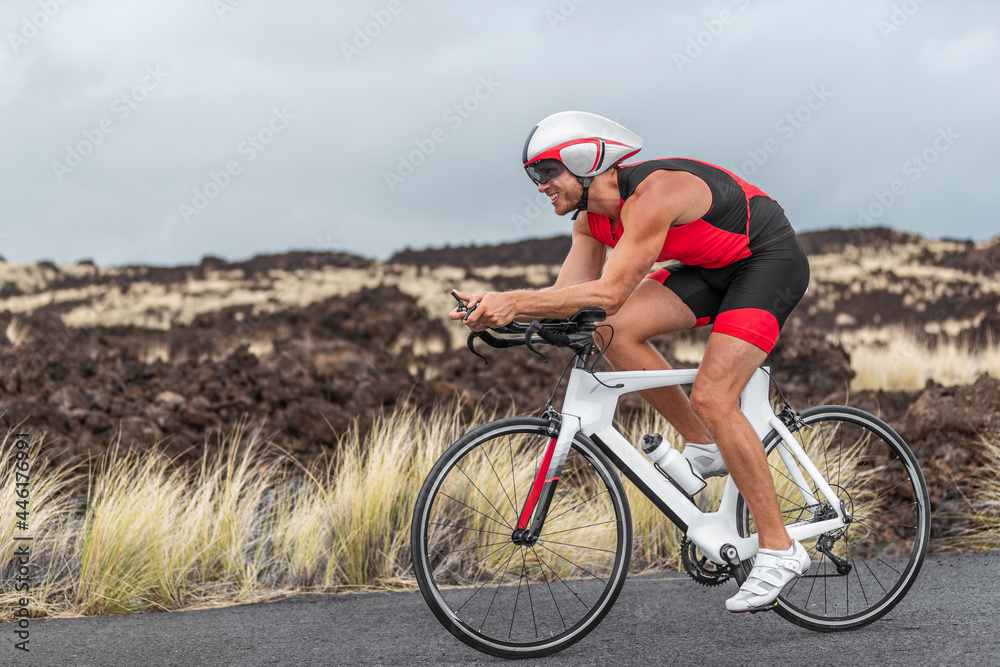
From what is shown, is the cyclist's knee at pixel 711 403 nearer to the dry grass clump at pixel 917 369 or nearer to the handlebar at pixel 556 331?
the handlebar at pixel 556 331

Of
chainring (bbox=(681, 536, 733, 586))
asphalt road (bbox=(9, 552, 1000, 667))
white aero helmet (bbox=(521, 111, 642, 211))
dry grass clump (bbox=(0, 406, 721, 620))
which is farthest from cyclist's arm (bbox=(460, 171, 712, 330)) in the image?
dry grass clump (bbox=(0, 406, 721, 620))

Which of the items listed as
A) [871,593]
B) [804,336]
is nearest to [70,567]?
[871,593]

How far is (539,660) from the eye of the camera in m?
3.81

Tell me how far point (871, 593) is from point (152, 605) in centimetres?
418

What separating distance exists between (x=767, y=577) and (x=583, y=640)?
2.99 ft

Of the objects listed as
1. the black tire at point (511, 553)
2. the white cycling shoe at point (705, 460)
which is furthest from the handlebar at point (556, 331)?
the white cycling shoe at point (705, 460)

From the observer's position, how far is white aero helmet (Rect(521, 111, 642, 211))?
382 centimetres

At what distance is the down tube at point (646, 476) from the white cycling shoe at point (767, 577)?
0.34 meters

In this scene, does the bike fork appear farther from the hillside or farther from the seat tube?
the hillside

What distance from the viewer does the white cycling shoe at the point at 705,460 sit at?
13.9 feet

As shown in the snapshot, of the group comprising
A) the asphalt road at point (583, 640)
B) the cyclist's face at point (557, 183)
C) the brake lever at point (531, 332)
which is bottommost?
the asphalt road at point (583, 640)

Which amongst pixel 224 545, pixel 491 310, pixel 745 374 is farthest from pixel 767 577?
pixel 224 545

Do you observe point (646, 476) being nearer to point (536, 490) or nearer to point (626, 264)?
point (536, 490)

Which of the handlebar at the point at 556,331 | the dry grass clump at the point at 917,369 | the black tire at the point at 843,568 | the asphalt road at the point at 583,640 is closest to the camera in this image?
the handlebar at the point at 556,331
